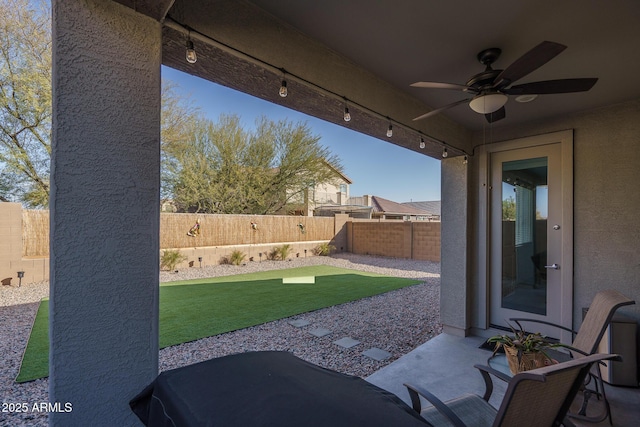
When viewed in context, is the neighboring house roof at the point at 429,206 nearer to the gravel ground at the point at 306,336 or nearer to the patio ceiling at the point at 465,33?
the gravel ground at the point at 306,336

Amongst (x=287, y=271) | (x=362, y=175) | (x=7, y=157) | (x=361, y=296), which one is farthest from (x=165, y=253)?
(x=362, y=175)

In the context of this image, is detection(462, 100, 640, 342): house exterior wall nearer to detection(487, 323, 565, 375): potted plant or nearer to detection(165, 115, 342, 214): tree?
detection(487, 323, 565, 375): potted plant

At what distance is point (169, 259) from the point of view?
858 cm

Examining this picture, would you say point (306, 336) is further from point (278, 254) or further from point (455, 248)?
point (278, 254)

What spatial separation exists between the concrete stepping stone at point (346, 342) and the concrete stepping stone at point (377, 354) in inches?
9.9

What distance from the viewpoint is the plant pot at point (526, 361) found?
6.20 feet

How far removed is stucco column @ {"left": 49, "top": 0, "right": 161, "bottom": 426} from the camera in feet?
4.28

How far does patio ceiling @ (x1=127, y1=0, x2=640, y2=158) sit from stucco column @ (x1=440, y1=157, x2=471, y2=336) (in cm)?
167

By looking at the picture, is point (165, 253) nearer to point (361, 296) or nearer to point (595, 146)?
point (361, 296)

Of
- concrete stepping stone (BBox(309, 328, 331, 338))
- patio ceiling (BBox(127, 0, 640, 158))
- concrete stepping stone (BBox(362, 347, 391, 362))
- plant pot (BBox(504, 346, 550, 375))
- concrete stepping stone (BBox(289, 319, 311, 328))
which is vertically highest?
patio ceiling (BBox(127, 0, 640, 158))

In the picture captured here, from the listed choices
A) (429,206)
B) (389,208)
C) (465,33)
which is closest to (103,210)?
(465,33)

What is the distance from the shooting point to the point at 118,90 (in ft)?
4.75

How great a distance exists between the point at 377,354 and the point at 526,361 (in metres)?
1.89

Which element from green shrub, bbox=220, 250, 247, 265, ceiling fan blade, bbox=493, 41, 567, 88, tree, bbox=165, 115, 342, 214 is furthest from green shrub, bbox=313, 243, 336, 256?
ceiling fan blade, bbox=493, 41, 567, 88
